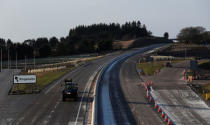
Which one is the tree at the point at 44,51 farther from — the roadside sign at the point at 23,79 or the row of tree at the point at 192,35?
the roadside sign at the point at 23,79

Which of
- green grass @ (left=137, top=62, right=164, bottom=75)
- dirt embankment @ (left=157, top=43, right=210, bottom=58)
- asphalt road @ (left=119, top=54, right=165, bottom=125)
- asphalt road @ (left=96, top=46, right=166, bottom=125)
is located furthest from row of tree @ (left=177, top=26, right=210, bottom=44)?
asphalt road @ (left=96, top=46, right=166, bottom=125)

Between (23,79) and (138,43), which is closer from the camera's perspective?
(23,79)

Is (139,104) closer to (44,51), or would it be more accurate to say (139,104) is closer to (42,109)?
(42,109)

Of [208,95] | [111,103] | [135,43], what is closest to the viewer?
[111,103]

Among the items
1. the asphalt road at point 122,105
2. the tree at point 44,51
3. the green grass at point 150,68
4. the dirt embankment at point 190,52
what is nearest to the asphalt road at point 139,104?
the asphalt road at point 122,105

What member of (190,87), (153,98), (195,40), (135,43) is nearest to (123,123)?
(153,98)

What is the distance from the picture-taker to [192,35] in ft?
422

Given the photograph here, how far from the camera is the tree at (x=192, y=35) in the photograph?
127812mm

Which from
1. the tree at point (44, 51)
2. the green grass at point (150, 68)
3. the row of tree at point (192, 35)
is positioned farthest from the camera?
the tree at point (44, 51)

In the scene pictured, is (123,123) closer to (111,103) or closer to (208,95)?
(111,103)

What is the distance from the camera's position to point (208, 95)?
3728 centimetres

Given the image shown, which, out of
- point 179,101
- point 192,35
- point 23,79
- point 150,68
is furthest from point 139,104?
point 192,35

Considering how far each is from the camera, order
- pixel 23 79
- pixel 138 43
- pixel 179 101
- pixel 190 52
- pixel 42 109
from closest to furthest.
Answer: pixel 42 109, pixel 179 101, pixel 23 79, pixel 190 52, pixel 138 43

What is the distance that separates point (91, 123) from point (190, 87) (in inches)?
892
